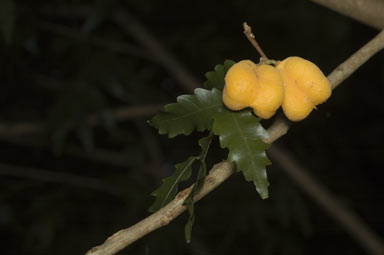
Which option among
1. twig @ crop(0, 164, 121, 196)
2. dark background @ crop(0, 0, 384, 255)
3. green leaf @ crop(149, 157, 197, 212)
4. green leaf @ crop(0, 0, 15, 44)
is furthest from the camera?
twig @ crop(0, 164, 121, 196)

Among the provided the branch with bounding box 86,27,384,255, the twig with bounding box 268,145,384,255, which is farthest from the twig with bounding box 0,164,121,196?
the branch with bounding box 86,27,384,255

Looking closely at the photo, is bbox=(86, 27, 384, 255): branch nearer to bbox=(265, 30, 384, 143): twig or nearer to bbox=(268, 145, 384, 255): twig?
bbox=(265, 30, 384, 143): twig

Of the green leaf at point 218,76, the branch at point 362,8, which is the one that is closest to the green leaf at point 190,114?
the green leaf at point 218,76

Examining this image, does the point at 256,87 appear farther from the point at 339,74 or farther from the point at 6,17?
the point at 6,17

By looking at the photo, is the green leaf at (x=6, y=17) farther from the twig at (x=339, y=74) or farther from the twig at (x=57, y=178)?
the twig at (x=57, y=178)

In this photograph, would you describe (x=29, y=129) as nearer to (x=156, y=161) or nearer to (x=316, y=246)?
(x=156, y=161)

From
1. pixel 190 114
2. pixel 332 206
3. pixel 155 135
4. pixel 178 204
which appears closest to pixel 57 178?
pixel 155 135

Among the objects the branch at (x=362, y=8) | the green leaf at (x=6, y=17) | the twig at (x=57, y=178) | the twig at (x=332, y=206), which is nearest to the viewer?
the branch at (x=362, y=8)
